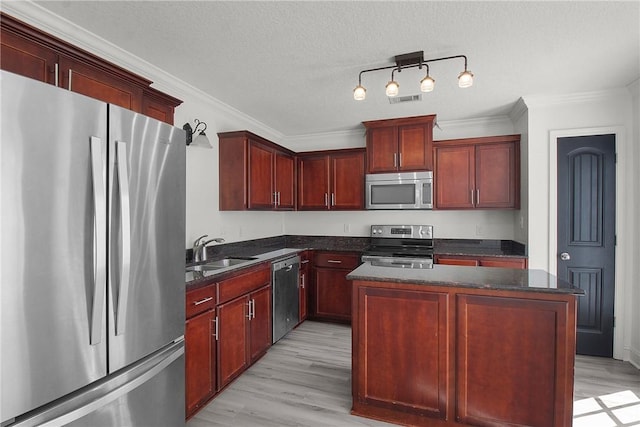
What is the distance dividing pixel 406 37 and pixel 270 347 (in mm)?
3036

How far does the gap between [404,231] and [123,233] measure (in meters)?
3.53

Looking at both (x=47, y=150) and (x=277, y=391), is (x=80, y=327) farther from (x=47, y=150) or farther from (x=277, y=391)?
(x=277, y=391)

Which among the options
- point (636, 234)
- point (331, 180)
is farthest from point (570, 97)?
point (331, 180)

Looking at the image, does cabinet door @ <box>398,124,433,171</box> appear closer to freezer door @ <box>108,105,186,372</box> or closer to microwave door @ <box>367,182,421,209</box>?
microwave door @ <box>367,182,421,209</box>

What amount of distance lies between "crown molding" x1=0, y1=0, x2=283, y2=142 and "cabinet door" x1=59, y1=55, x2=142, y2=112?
0.44 meters

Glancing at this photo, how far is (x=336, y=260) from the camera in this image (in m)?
4.03

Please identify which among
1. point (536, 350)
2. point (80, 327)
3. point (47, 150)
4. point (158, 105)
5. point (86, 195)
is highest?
point (158, 105)

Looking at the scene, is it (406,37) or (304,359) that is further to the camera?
(304,359)

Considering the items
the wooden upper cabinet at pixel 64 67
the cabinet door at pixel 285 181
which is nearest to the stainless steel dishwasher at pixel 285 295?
the cabinet door at pixel 285 181

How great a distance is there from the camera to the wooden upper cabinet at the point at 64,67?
4.92 feet

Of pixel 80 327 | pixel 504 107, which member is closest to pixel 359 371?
pixel 80 327

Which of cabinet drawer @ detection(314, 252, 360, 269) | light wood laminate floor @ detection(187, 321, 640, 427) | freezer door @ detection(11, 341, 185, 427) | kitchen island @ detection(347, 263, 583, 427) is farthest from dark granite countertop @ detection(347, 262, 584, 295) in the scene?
cabinet drawer @ detection(314, 252, 360, 269)

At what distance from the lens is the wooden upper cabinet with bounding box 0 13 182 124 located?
59.0 inches

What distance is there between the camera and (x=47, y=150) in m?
1.15
